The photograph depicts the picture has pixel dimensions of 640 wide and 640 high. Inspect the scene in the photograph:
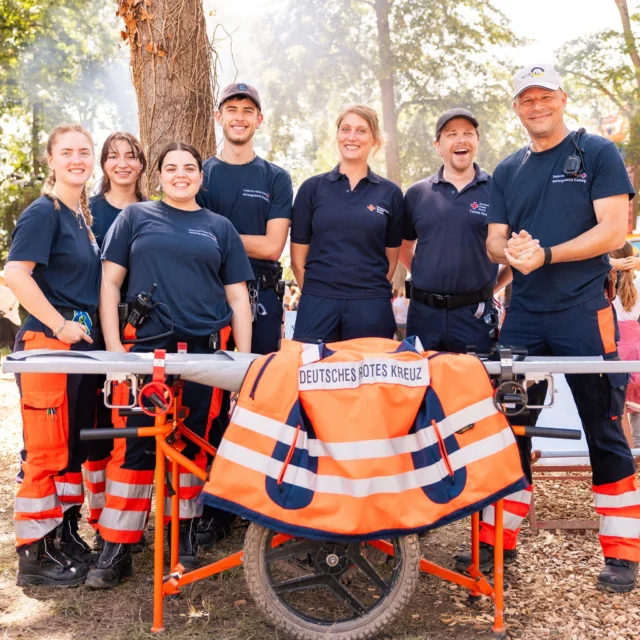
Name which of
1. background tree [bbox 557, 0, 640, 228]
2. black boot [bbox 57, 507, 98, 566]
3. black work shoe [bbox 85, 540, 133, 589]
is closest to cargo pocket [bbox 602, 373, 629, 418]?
black work shoe [bbox 85, 540, 133, 589]

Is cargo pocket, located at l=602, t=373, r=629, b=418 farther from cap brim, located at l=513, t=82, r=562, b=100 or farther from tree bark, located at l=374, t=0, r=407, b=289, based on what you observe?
tree bark, located at l=374, t=0, r=407, b=289

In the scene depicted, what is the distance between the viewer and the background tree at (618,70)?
15.7m

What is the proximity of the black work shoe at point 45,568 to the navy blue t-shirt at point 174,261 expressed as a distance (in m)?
1.21

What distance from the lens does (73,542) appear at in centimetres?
360

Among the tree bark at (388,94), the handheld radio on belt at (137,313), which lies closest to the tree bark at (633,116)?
the tree bark at (388,94)

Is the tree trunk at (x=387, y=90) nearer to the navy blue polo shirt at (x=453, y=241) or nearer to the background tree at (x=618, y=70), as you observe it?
the background tree at (x=618, y=70)

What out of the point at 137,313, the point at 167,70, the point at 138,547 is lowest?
the point at 138,547

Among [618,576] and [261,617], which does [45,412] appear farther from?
[618,576]

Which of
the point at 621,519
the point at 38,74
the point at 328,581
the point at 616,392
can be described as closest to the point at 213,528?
the point at 328,581

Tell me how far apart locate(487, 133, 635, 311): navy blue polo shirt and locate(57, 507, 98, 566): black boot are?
248 cm

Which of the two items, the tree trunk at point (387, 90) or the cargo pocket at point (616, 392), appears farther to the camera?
the tree trunk at point (387, 90)

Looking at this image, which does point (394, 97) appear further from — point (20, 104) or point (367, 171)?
point (367, 171)

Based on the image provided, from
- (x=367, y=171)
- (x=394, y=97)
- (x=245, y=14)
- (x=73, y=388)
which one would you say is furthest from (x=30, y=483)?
(x=245, y=14)

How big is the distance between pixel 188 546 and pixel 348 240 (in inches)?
71.2
